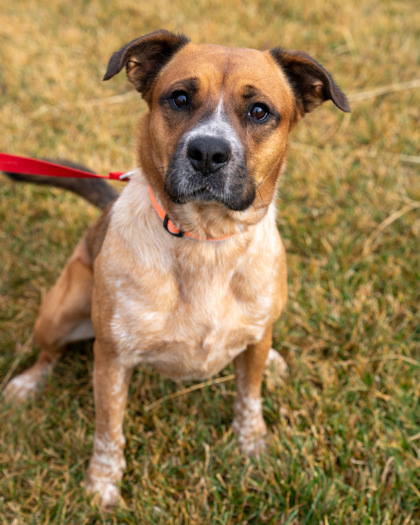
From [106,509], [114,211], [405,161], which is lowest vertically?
[106,509]

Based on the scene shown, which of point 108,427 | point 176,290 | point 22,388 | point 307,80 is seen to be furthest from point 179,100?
point 22,388

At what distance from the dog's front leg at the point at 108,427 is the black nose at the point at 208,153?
3.71 feet

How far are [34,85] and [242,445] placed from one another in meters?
4.98

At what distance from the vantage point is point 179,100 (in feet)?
8.31

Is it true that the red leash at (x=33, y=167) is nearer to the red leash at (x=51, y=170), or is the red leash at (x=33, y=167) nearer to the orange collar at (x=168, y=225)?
the red leash at (x=51, y=170)

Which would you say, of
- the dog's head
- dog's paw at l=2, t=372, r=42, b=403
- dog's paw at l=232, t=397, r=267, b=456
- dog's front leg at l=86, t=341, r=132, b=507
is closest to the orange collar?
the dog's head

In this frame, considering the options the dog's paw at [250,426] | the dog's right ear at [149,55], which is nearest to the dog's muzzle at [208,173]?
the dog's right ear at [149,55]

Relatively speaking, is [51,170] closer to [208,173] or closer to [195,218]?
[195,218]

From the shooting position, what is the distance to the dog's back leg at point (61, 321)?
137 inches

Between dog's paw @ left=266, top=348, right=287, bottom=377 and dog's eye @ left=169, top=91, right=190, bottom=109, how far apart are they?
190 cm

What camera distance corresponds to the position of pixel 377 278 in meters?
4.36

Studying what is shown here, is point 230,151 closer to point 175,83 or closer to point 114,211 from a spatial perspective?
point 175,83

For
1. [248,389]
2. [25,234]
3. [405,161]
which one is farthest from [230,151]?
[405,161]

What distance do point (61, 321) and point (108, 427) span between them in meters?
0.81
